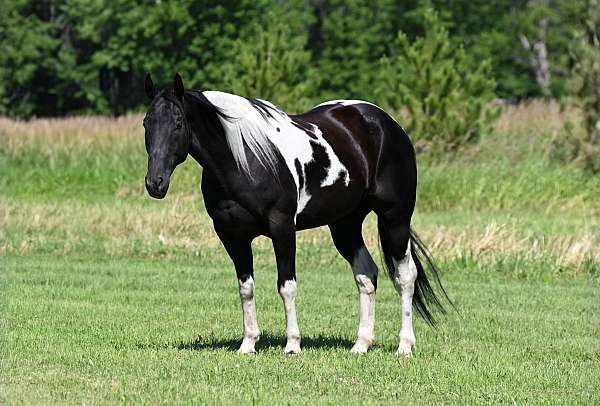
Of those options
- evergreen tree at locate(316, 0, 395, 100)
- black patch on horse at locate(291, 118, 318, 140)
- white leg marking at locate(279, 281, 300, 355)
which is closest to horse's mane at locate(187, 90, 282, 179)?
black patch on horse at locate(291, 118, 318, 140)

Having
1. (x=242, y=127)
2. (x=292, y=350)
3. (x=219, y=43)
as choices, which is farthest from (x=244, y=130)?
(x=219, y=43)

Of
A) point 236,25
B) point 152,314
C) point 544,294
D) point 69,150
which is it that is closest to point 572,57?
point 69,150

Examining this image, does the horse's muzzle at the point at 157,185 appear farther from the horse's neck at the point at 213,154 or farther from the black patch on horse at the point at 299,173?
the black patch on horse at the point at 299,173

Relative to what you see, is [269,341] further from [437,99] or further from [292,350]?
[437,99]

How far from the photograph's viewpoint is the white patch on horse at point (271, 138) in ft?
32.1

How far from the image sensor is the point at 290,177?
10.0 m

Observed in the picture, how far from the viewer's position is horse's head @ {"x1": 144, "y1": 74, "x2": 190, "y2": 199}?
9344 millimetres

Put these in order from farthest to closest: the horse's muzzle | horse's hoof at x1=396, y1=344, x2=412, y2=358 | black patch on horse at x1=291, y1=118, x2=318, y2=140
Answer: horse's hoof at x1=396, y1=344, x2=412, y2=358 < black patch on horse at x1=291, y1=118, x2=318, y2=140 < the horse's muzzle

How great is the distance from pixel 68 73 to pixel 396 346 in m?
49.4

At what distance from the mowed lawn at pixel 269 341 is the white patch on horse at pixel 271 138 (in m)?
1.48

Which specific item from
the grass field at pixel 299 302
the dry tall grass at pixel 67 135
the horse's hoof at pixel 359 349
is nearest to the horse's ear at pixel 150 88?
the grass field at pixel 299 302

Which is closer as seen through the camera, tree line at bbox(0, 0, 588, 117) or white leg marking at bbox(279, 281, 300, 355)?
white leg marking at bbox(279, 281, 300, 355)

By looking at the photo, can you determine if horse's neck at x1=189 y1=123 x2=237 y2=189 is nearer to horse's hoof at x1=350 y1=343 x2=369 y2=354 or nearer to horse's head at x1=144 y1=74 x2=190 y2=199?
horse's head at x1=144 y1=74 x2=190 y2=199

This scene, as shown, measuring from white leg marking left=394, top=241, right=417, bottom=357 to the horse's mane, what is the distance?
178cm
